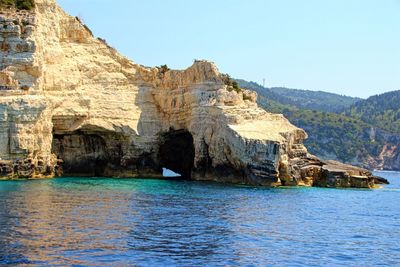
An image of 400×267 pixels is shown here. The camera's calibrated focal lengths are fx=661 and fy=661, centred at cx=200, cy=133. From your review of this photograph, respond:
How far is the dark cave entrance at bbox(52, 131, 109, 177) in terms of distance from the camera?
55.1m

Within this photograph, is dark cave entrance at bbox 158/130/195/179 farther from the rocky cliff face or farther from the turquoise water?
the turquoise water

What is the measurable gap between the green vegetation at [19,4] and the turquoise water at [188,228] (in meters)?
16.9

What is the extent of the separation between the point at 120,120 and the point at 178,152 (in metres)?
7.72

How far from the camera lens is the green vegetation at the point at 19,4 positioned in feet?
175

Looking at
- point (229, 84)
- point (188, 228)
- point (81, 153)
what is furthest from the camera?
point (81, 153)

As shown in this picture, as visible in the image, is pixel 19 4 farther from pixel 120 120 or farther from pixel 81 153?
pixel 81 153

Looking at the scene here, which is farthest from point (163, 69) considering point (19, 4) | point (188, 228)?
point (188, 228)

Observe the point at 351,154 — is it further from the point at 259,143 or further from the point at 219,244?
the point at 219,244

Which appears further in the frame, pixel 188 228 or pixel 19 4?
pixel 19 4

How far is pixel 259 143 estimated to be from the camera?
1912 inches

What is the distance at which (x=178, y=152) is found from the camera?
60.3 meters

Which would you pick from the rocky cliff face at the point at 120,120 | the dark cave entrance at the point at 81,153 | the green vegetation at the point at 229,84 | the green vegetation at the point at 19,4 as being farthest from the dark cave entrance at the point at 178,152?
the green vegetation at the point at 19,4

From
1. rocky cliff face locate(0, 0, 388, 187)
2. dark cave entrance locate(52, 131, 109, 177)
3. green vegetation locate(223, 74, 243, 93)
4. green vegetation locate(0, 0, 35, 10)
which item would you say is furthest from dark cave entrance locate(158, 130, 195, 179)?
green vegetation locate(0, 0, 35, 10)

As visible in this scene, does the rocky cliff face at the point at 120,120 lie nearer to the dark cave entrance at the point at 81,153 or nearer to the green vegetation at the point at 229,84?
the dark cave entrance at the point at 81,153
